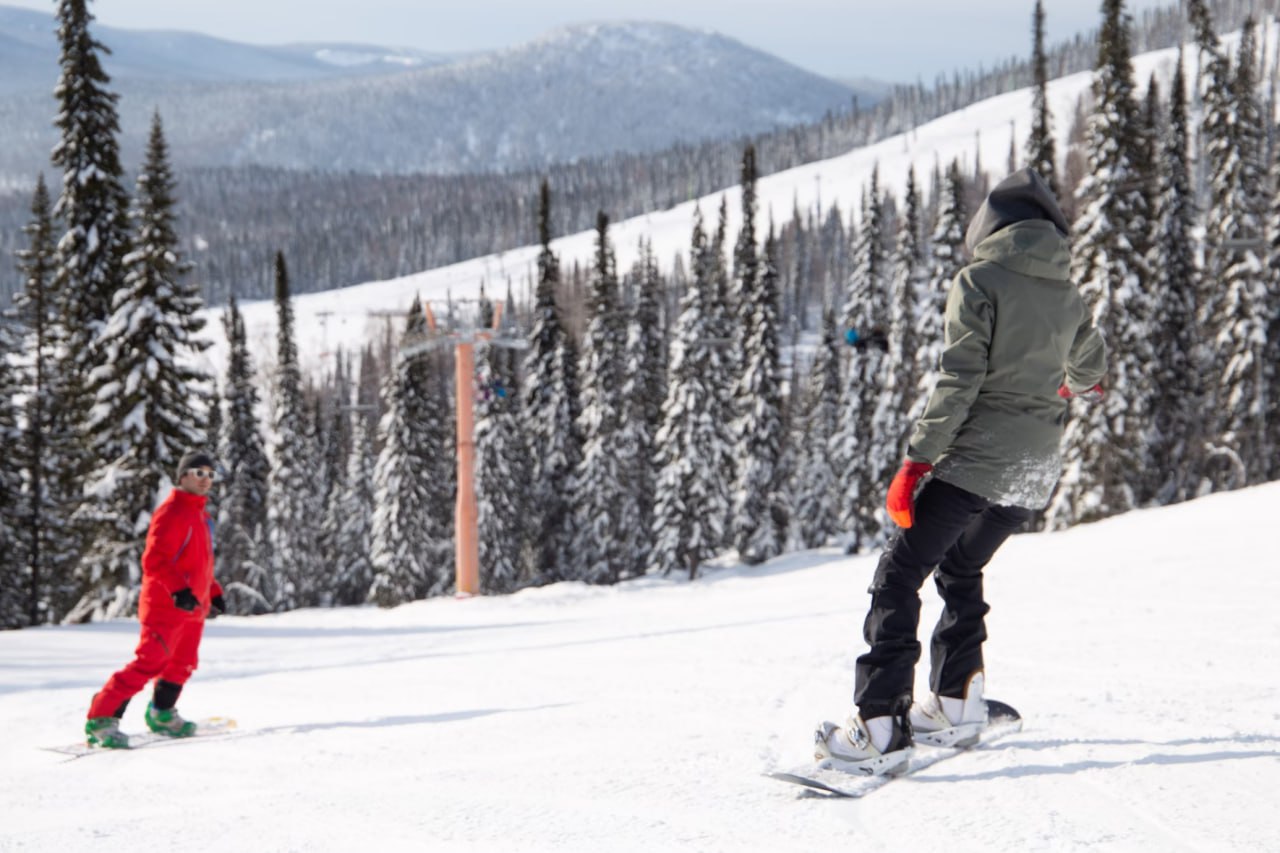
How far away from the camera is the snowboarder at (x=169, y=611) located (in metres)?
5.87

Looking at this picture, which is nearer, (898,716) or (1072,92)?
(898,716)

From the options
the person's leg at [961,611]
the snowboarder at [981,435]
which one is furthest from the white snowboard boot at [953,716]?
the snowboarder at [981,435]

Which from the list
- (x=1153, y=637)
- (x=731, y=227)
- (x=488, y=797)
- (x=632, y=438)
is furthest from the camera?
(x=731, y=227)

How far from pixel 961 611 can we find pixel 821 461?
4818cm

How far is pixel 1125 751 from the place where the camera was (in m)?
4.00

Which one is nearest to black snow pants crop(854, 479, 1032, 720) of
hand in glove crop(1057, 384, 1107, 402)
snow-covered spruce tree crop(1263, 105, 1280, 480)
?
hand in glove crop(1057, 384, 1107, 402)

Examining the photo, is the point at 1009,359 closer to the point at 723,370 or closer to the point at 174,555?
the point at 174,555

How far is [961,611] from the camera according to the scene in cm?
424

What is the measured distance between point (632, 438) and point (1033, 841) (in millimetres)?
45060

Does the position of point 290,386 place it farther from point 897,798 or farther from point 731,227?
point 731,227

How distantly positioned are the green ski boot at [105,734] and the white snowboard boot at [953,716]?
4.44 m

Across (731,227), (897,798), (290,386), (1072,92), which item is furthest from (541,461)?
(1072,92)

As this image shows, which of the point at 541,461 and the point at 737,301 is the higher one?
the point at 737,301

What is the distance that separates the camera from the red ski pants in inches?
230
